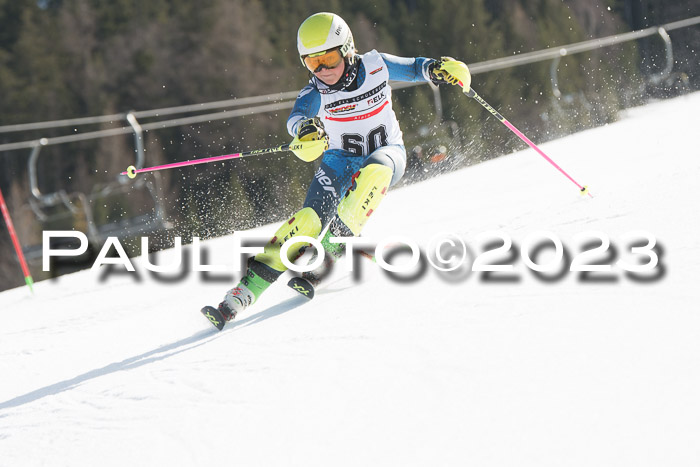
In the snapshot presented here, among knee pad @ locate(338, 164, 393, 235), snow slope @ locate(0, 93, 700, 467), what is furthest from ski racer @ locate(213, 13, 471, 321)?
snow slope @ locate(0, 93, 700, 467)

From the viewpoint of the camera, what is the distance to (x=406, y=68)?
397 cm

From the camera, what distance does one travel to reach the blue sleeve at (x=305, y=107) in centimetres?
383

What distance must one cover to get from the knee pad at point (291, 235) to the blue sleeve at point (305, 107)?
0.47 m

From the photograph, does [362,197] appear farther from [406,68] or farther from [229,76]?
[229,76]

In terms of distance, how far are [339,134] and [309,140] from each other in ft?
1.00

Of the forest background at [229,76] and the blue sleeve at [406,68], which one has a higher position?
the forest background at [229,76]

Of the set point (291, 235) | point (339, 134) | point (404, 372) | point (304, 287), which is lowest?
point (404, 372)

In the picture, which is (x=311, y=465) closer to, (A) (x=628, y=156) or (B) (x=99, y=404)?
(B) (x=99, y=404)

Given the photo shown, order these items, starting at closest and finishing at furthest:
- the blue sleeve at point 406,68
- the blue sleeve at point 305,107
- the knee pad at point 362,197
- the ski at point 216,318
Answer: the ski at point 216,318, the knee pad at point 362,197, the blue sleeve at point 305,107, the blue sleeve at point 406,68

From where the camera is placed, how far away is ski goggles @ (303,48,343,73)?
11.9ft

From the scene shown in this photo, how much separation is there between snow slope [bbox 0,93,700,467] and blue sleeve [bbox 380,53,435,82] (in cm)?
92

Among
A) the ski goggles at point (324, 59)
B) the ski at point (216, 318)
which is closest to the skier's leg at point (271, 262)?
the ski at point (216, 318)

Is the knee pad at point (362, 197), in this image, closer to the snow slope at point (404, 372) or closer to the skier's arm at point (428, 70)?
the snow slope at point (404, 372)

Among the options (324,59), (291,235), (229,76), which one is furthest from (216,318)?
(229,76)
